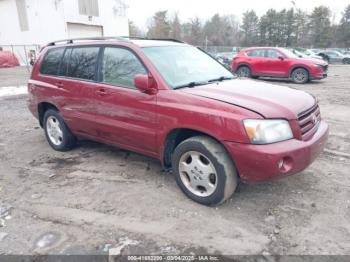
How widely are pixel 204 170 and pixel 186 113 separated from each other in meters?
0.64

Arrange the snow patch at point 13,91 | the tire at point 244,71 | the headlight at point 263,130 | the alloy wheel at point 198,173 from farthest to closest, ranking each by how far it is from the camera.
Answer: the tire at point 244,71 → the snow patch at point 13,91 → the alloy wheel at point 198,173 → the headlight at point 263,130

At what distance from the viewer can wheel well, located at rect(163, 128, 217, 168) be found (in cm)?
361

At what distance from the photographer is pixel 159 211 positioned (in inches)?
136

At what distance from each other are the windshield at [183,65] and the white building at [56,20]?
2410 cm

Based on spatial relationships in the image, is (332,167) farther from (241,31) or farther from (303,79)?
(241,31)

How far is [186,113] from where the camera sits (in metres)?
A: 3.39

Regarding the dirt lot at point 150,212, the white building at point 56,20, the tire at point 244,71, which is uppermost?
the white building at point 56,20

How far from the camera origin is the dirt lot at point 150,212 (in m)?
2.91

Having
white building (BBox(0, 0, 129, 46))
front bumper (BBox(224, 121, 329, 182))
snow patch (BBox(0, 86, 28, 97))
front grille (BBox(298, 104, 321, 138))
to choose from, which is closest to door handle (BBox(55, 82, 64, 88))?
front bumper (BBox(224, 121, 329, 182))

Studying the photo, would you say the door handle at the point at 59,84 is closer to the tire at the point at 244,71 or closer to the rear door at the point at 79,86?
the rear door at the point at 79,86

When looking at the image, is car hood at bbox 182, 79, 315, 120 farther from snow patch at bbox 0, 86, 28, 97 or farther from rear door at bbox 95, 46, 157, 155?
snow patch at bbox 0, 86, 28, 97

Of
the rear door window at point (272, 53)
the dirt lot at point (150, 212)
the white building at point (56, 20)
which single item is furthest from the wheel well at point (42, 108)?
the white building at point (56, 20)

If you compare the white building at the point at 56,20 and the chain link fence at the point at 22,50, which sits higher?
the white building at the point at 56,20

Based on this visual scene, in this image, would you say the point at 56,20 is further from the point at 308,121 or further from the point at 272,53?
the point at 308,121
